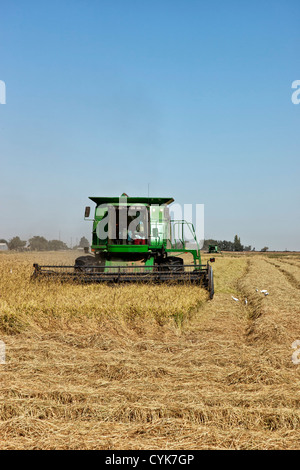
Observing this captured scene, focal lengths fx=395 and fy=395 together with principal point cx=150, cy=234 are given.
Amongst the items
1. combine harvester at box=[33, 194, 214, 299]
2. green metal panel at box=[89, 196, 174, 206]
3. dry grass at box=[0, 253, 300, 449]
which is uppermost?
green metal panel at box=[89, 196, 174, 206]

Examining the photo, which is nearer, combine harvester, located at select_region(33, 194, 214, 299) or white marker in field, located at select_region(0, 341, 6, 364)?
white marker in field, located at select_region(0, 341, 6, 364)

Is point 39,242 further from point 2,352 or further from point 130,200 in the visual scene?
point 2,352

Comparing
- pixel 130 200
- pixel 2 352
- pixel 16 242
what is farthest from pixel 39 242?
pixel 2 352

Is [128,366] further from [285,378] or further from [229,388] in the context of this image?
[285,378]

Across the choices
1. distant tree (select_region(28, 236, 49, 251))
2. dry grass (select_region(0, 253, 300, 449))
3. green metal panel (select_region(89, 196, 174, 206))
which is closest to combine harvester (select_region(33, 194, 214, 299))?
green metal panel (select_region(89, 196, 174, 206))

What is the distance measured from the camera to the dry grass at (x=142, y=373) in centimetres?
323

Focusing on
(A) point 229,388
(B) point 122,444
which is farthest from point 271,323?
(B) point 122,444

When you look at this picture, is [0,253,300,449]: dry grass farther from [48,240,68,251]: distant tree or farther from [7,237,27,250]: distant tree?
[48,240,68,251]: distant tree

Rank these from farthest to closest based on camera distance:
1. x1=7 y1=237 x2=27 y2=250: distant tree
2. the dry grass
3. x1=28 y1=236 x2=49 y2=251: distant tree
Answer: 1. x1=28 y1=236 x2=49 y2=251: distant tree
2. x1=7 y1=237 x2=27 y2=250: distant tree
3. the dry grass

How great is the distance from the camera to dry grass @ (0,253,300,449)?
3234 millimetres

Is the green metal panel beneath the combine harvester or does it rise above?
above

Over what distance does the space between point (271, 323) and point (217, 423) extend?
407 centimetres

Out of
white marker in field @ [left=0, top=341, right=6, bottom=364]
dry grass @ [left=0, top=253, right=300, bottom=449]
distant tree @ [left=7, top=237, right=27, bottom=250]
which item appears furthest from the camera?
distant tree @ [left=7, top=237, right=27, bottom=250]

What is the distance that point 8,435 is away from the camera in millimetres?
3209
